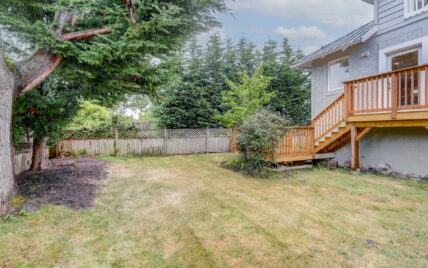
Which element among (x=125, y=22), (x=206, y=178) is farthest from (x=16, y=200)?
(x=206, y=178)

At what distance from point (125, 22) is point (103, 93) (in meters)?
2.21

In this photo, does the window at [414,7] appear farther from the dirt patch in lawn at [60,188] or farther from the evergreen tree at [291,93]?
the evergreen tree at [291,93]

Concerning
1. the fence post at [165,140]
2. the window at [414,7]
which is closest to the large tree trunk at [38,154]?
the fence post at [165,140]

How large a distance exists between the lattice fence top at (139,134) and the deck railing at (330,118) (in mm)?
5896

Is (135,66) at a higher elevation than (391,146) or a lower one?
higher

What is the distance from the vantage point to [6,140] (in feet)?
11.3

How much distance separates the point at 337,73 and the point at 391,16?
2.27 metres

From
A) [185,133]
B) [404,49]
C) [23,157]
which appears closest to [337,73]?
[404,49]

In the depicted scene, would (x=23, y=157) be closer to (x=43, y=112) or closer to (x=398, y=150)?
(x=43, y=112)

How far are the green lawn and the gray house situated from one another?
1587mm

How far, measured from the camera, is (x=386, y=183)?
5574 mm

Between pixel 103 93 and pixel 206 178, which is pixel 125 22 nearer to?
pixel 103 93

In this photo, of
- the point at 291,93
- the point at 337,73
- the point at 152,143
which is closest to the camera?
the point at 337,73

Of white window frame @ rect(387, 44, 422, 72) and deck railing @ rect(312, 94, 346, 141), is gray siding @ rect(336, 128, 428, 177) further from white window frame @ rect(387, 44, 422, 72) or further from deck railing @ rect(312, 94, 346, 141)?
white window frame @ rect(387, 44, 422, 72)
